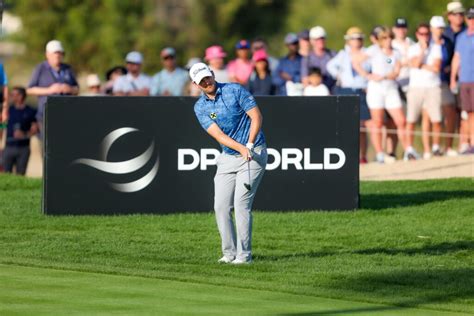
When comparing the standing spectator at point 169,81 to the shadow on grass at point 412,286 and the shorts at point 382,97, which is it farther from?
the shadow on grass at point 412,286

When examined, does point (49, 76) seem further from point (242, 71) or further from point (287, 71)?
point (287, 71)

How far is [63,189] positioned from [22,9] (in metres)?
29.1

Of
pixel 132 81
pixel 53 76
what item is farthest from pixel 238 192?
pixel 132 81

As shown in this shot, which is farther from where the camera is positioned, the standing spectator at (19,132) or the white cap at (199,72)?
the standing spectator at (19,132)

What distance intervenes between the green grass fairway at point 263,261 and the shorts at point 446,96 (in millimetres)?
2391

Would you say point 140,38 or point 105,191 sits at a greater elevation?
point 140,38

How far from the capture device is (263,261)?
47.5ft

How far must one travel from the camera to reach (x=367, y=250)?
15547mm

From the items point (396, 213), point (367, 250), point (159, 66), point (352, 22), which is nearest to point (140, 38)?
point (159, 66)

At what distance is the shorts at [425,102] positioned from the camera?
22.5m

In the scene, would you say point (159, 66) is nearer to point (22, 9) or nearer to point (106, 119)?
point (22, 9)

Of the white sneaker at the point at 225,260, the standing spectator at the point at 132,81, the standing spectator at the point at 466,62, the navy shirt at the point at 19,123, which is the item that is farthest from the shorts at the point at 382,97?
the white sneaker at the point at 225,260

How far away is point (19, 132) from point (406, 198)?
7114 millimetres

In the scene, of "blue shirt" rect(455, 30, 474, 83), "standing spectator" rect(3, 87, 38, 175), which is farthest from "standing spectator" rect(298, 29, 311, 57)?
"standing spectator" rect(3, 87, 38, 175)
